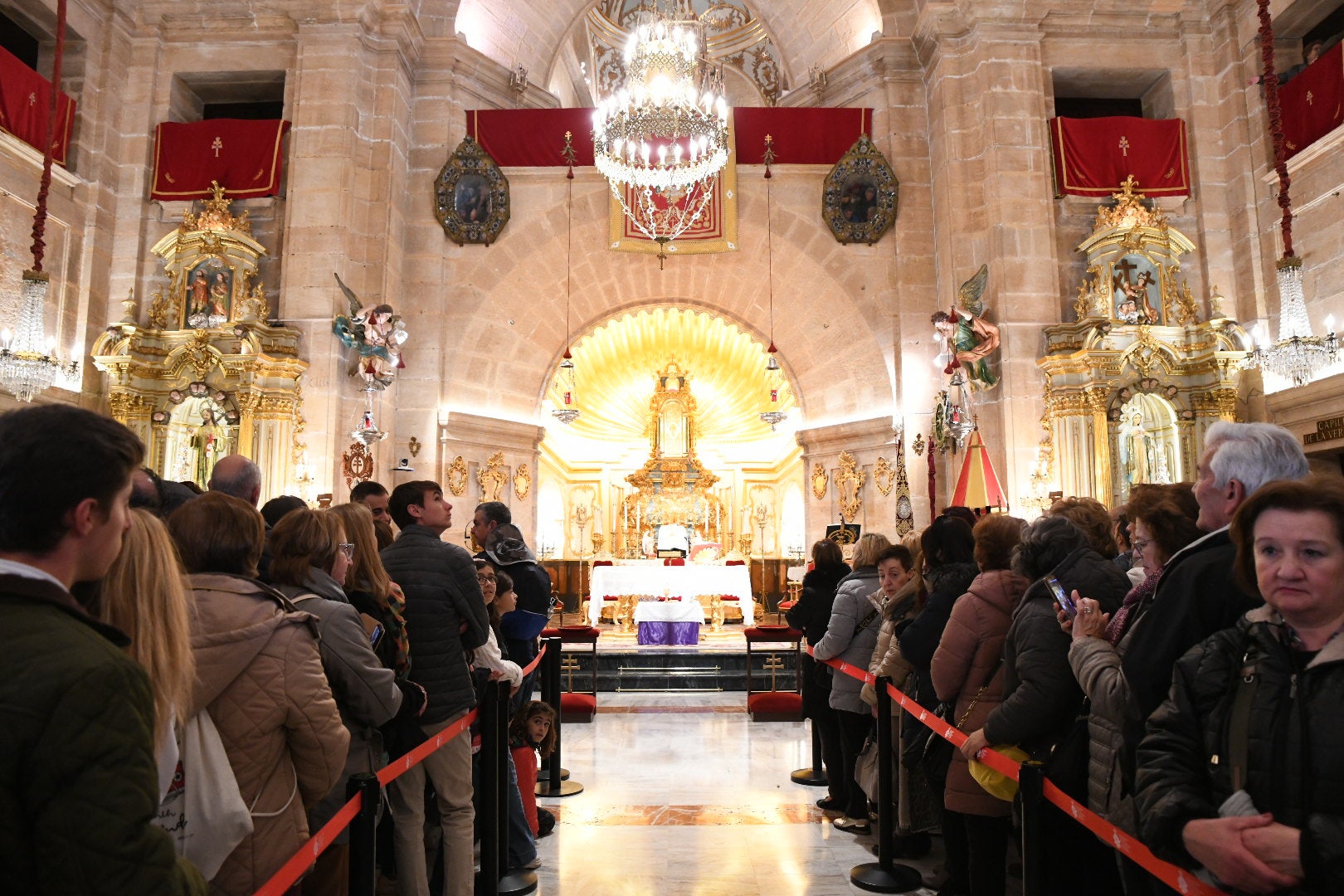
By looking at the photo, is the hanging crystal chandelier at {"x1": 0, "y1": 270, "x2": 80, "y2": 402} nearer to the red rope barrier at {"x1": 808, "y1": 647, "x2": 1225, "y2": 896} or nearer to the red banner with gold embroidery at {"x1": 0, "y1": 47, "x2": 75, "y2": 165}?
the red banner with gold embroidery at {"x1": 0, "y1": 47, "x2": 75, "y2": 165}

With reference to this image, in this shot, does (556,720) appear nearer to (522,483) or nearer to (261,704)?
(261,704)

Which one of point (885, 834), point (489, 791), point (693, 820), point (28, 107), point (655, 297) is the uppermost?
point (28, 107)

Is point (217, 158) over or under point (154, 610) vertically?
over

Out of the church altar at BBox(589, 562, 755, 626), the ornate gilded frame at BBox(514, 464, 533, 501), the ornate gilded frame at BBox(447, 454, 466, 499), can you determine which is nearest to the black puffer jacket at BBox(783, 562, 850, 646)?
the church altar at BBox(589, 562, 755, 626)

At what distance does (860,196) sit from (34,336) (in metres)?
10.4

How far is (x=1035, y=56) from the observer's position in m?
13.0

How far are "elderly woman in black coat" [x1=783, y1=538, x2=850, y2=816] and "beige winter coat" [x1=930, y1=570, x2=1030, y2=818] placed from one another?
87.0 inches

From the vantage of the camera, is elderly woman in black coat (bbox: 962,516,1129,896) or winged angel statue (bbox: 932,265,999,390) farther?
winged angel statue (bbox: 932,265,999,390)

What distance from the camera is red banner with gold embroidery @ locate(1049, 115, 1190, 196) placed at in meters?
12.8

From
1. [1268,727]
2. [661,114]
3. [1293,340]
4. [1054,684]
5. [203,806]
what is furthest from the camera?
[661,114]

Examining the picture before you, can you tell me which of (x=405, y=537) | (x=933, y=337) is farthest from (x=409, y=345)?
(x=405, y=537)

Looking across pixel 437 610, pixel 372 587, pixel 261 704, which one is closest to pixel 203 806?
pixel 261 704

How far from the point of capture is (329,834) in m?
2.60

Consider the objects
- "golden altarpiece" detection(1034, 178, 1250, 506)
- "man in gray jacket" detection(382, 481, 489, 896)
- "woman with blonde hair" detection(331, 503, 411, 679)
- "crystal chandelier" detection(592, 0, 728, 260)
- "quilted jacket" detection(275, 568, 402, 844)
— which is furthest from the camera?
"golden altarpiece" detection(1034, 178, 1250, 506)
